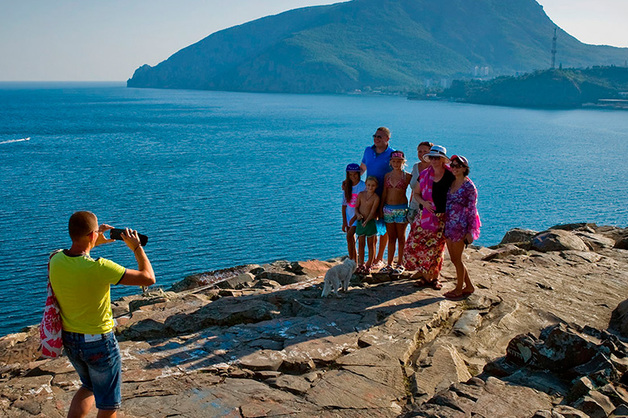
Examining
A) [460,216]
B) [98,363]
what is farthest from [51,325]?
[460,216]

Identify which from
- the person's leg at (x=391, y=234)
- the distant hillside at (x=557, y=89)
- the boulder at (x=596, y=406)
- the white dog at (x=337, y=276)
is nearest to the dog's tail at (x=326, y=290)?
the white dog at (x=337, y=276)

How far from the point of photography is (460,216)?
8.30 metres

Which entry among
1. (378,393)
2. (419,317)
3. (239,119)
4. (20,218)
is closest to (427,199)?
(419,317)

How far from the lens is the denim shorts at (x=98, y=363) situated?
4.18 metres

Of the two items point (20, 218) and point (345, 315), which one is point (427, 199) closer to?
point (345, 315)

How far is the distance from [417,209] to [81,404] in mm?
5914

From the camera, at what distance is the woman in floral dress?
845cm

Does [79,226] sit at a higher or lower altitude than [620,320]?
higher

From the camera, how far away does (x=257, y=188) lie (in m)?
43.4

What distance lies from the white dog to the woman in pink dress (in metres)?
1.52

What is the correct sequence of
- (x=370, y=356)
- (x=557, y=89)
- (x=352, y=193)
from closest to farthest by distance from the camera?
(x=370, y=356), (x=352, y=193), (x=557, y=89)

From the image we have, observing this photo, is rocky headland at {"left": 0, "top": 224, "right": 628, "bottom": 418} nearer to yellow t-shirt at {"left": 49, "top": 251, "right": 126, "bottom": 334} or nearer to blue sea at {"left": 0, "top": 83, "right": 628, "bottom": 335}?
yellow t-shirt at {"left": 49, "top": 251, "right": 126, "bottom": 334}

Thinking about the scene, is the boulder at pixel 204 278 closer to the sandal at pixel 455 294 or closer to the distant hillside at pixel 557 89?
the sandal at pixel 455 294

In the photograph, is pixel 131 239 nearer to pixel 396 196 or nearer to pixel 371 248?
pixel 396 196
